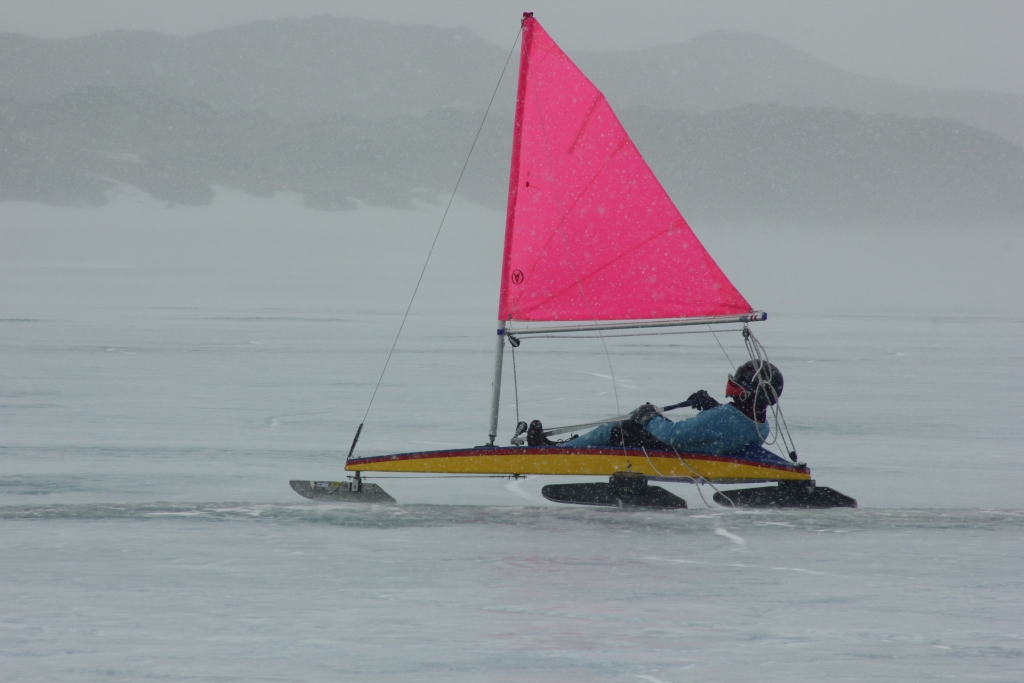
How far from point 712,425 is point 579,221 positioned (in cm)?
146

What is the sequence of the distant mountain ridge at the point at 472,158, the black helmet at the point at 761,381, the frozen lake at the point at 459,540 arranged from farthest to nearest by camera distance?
the distant mountain ridge at the point at 472,158 < the black helmet at the point at 761,381 < the frozen lake at the point at 459,540

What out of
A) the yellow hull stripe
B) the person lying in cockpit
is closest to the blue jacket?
the person lying in cockpit

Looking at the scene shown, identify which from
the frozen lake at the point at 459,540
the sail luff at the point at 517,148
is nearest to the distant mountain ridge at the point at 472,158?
the frozen lake at the point at 459,540

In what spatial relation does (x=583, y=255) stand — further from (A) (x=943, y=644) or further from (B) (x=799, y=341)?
(B) (x=799, y=341)

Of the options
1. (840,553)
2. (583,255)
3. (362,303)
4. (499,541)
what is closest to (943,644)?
(840,553)

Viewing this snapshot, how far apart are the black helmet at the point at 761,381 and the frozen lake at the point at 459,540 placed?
2.24ft

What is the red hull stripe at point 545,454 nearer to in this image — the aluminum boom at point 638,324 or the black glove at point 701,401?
the black glove at point 701,401

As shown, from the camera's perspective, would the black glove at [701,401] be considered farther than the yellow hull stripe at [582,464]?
Yes

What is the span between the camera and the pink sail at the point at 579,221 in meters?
7.38

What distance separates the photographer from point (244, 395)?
12.8m

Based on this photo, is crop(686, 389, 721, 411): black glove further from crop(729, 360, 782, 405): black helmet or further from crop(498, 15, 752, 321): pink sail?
crop(498, 15, 752, 321): pink sail

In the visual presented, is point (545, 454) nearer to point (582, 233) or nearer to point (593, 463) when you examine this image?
point (593, 463)

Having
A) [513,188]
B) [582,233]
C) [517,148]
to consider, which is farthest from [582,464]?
[517,148]

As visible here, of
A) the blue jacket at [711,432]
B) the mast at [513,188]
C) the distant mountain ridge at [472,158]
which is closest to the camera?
the blue jacket at [711,432]
